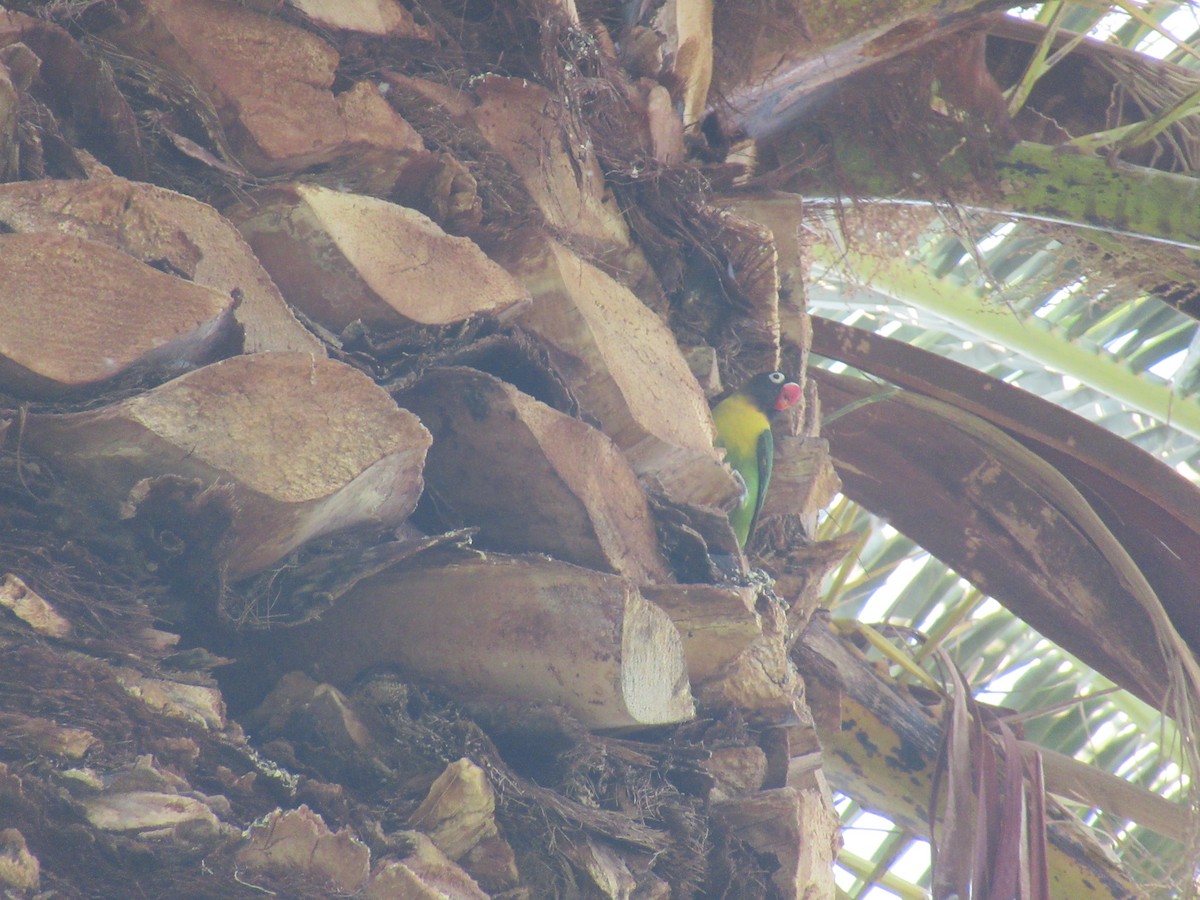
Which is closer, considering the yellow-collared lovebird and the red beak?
the red beak

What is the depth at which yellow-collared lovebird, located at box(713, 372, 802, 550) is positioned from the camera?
7.65 ft

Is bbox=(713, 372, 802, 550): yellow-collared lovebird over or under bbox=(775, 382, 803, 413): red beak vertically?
under

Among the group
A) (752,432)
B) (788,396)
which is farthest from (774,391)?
(752,432)

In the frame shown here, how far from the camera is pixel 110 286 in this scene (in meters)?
1.15

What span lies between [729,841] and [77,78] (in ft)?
4.42

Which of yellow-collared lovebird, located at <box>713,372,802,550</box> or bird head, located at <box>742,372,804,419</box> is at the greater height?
bird head, located at <box>742,372,804,419</box>

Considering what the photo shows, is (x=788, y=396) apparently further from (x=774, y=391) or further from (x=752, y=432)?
(x=752, y=432)

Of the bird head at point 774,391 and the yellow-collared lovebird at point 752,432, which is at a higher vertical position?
the bird head at point 774,391

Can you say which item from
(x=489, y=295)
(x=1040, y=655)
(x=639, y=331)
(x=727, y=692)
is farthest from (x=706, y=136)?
(x=1040, y=655)

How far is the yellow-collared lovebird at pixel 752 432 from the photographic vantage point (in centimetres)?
233

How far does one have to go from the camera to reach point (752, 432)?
3.16 metres

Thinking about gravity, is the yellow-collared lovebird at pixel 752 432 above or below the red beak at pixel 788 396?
below

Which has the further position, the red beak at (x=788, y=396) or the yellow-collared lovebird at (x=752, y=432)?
the yellow-collared lovebird at (x=752, y=432)

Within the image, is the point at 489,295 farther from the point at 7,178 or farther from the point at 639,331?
the point at 7,178
